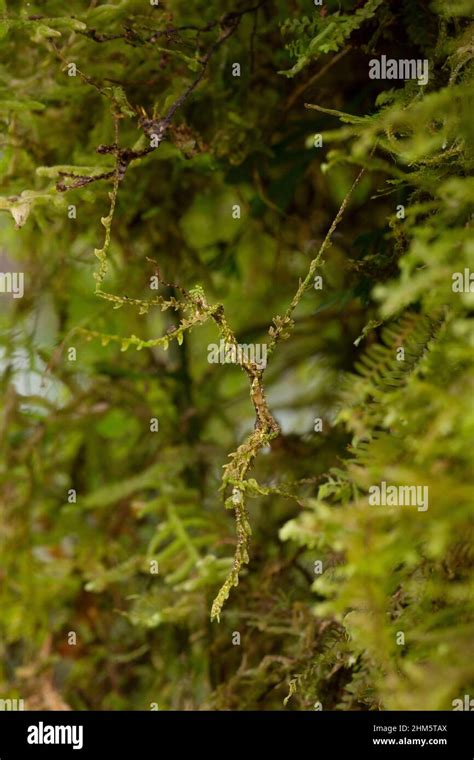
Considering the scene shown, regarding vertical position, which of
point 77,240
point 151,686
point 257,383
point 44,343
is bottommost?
point 151,686

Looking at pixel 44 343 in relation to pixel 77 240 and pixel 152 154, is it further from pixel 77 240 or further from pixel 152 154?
pixel 152 154

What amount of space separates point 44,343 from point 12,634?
39cm

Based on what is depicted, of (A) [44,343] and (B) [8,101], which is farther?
(A) [44,343]

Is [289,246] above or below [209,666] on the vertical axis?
above

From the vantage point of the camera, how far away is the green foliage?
1.61 ft

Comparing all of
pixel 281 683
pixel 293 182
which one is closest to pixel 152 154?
pixel 293 182

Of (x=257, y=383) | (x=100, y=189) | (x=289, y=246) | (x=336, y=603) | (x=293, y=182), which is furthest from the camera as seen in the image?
(x=289, y=246)

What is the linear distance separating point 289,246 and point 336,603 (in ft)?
2.12

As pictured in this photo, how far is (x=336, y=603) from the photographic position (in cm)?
42

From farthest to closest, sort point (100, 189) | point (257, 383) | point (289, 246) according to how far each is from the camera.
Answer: point (289, 246)
point (100, 189)
point (257, 383)

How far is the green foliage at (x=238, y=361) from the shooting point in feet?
1.61

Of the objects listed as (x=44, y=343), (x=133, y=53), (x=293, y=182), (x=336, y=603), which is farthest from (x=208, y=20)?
(x=336, y=603)

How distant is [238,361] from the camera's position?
0.59 m

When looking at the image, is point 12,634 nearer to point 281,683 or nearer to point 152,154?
point 281,683
